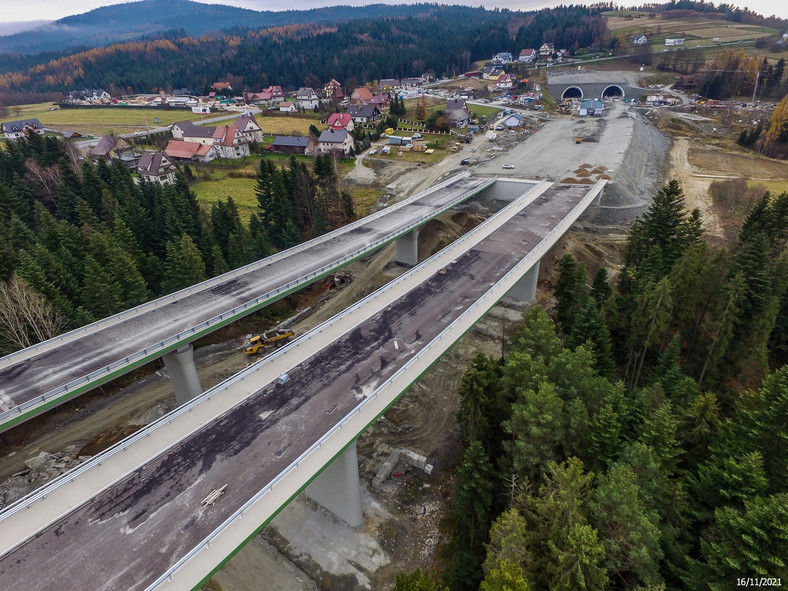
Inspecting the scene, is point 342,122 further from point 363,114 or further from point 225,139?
point 225,139

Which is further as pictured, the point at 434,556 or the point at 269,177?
the point at 269,177

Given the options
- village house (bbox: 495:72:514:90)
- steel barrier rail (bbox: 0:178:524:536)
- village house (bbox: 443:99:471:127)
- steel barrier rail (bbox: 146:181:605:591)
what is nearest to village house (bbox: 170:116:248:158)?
village house (bbox: 443:99:471:127)

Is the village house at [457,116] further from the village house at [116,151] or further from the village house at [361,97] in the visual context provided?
the village house at [116,151]

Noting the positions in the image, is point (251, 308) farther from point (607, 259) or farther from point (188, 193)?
point (607, 259)

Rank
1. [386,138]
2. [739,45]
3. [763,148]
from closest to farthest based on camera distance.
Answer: [763,148]
[386,138]
[739,45]

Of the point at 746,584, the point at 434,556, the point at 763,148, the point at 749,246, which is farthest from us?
the point at 763,148

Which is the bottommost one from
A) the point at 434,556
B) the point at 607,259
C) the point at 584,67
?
the point at 434,556

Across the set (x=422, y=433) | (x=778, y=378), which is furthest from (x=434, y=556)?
(x=778, y=378)

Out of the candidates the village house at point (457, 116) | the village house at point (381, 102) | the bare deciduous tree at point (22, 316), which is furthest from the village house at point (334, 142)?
the bare deciduous tree at point (22, 316)
